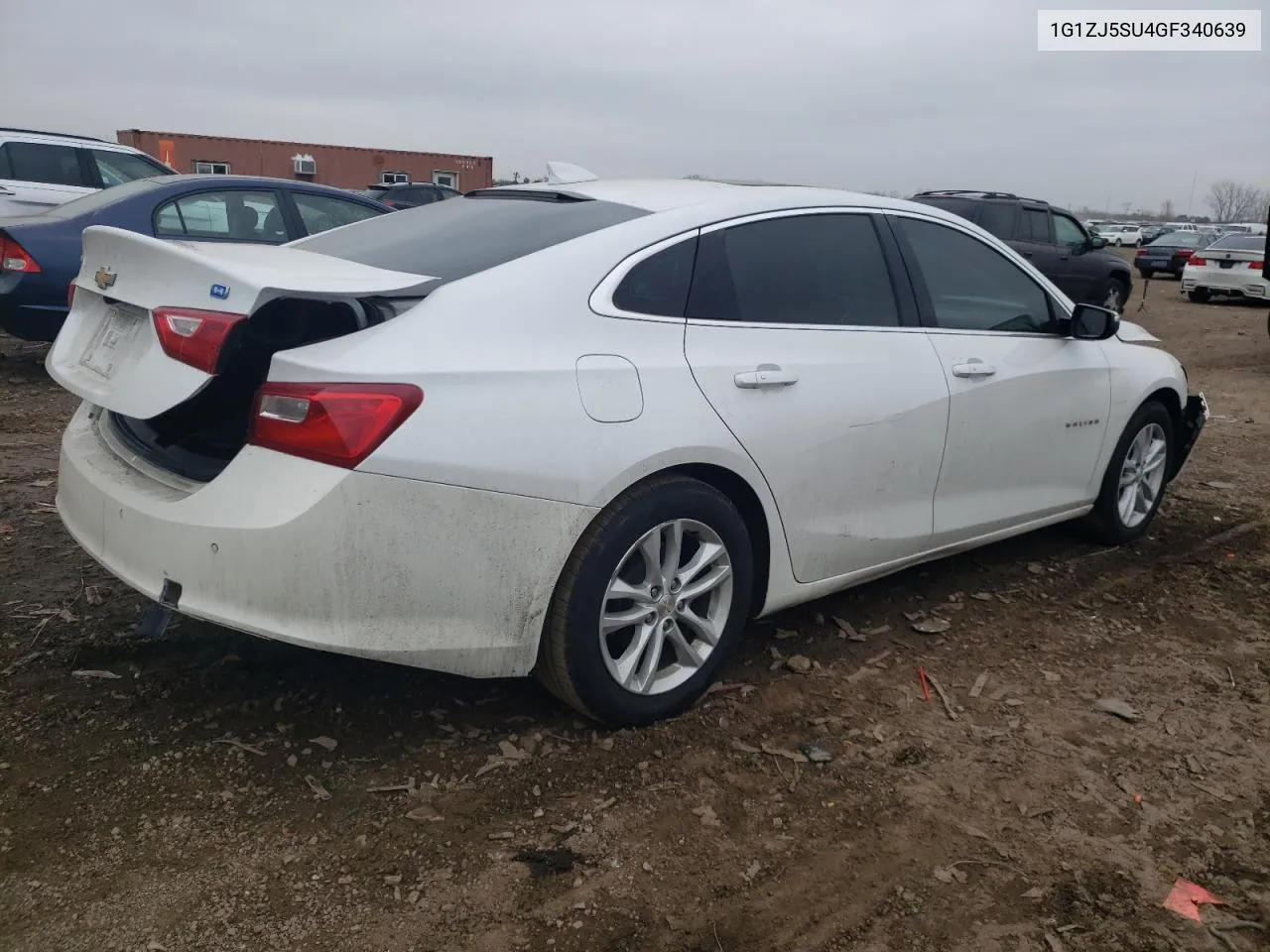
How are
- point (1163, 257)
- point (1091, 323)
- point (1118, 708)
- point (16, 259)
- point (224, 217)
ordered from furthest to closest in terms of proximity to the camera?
point (1163, 257), point (224, 217), point (16, 259), point (1091, 323), point (1118, 708)

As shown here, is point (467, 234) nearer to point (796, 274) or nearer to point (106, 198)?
point (796, 274)

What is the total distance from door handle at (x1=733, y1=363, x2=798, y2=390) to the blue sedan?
190 inches

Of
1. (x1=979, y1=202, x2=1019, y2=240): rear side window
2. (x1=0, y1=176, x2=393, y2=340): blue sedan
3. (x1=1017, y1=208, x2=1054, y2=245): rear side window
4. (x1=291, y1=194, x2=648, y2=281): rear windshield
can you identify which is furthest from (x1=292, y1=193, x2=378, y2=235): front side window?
(x1=1017, y1=208, x2=1054, y2=245): rear side window

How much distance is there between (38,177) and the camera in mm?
9930

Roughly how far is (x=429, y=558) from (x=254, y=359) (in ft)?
2.97

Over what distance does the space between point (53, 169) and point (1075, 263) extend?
1293 cm

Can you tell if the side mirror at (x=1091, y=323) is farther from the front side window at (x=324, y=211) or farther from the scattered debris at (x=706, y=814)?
the front side window at (x=324, y=211)

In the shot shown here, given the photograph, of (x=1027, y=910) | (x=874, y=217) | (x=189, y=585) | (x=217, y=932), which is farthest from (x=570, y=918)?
(x=874, y=217)

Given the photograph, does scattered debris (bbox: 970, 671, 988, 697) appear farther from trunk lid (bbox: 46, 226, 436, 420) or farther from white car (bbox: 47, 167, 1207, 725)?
trunk lid (bbox: 46, 226, 436, 420)

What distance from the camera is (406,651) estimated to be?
257 centimetres

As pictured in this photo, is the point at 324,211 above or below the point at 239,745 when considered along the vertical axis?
above

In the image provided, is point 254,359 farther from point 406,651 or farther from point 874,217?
point 874,217

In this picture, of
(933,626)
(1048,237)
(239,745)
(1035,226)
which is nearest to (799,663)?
(933,626)

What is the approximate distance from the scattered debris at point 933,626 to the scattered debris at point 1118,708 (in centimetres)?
64
